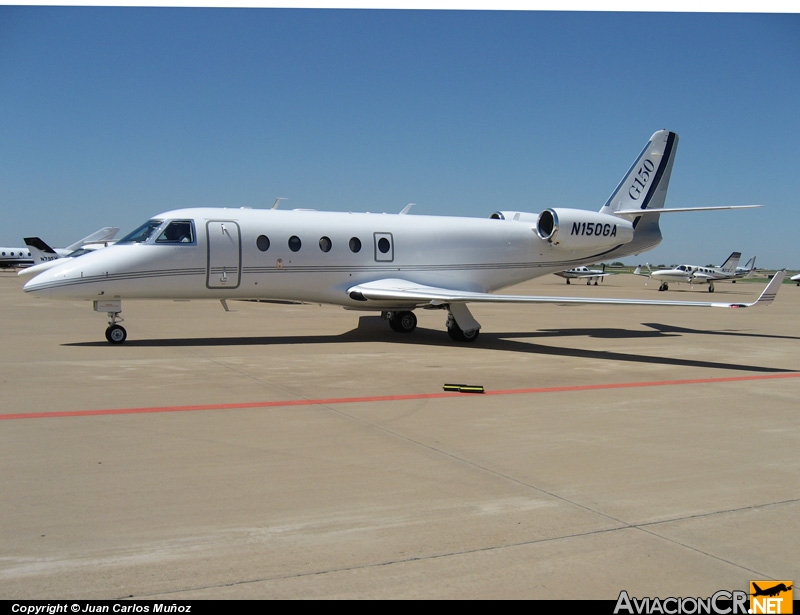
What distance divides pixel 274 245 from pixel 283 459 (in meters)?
9.98

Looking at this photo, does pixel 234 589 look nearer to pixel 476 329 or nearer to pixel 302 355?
pixel 302 355

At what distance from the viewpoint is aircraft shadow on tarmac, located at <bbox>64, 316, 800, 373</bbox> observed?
560 inches

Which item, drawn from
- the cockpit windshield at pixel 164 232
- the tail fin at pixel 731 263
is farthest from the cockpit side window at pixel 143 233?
the tail fin at pixel 731 263

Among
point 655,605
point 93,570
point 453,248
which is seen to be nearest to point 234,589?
point 93,570

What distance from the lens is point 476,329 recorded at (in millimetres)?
16328

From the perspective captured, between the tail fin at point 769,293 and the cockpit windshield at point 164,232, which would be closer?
the tail fin at point 769,293

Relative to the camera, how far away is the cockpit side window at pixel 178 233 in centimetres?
1469

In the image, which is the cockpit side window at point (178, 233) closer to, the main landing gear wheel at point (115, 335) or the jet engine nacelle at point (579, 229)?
the main landing gear wheel at point (115, 335)

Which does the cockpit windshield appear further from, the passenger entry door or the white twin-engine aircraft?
the passenger entry door

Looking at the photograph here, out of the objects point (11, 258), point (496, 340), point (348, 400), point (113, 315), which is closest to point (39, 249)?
point (11, 258)

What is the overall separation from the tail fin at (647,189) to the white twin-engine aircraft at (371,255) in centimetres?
3

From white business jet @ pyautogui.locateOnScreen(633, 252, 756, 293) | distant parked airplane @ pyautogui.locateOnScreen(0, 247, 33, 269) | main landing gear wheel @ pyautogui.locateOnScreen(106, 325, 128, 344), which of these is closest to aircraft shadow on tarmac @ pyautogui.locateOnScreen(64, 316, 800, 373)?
main landing gear wheel @ pyautogui.locateOnScreen(106, 325, 128, 344)

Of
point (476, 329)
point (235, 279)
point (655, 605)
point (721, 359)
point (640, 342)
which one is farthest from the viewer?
point (640, 342)

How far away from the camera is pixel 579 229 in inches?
752
